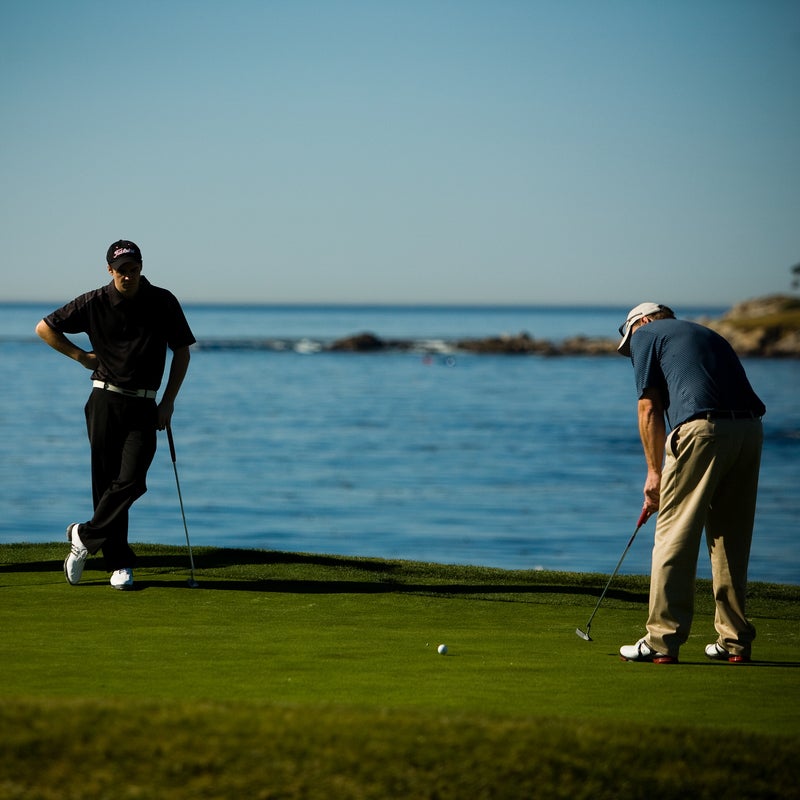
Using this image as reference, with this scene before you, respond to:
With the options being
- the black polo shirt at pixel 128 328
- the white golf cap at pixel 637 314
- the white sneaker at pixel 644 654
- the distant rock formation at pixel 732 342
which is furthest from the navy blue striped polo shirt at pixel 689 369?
the distant rock formation at pixel 732 342

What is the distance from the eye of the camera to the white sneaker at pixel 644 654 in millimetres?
6238

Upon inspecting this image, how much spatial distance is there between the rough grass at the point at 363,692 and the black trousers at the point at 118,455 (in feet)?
0.93

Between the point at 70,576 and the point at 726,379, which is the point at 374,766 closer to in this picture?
the point at 726,379

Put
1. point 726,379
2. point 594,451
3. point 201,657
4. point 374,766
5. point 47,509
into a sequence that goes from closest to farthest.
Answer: point 374,766, point 201,657, point 726,379, point 47,509, point 594,451

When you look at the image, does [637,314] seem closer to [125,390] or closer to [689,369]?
[689,369]

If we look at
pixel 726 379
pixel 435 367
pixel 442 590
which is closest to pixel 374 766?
pixel 726 379

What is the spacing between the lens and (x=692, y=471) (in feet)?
20.9

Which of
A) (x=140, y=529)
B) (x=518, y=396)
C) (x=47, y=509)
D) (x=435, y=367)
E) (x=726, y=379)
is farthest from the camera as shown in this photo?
(x=435, y=367)

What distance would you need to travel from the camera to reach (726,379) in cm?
641

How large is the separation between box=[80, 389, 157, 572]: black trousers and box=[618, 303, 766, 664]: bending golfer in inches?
129

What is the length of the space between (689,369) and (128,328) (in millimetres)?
3566

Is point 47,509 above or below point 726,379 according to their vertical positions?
below

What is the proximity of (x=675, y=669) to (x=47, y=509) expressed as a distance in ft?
72.0

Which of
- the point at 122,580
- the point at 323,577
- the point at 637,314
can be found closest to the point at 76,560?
the point at 122,580
